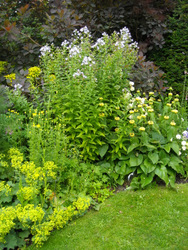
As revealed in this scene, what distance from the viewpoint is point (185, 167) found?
12.3 feet

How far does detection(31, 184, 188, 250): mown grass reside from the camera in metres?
2.66

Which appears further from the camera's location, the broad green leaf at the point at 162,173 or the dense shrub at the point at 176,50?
the dense shrub at the point at 176,50

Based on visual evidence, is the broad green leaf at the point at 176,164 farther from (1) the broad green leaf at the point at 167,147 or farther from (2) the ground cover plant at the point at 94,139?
(1) the broad green leaf at the point at 167,147

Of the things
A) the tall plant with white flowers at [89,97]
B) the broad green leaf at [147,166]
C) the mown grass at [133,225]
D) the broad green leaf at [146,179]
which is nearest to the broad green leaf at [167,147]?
the broad green leaf at [147,166]

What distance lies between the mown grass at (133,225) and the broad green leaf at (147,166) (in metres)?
0.28

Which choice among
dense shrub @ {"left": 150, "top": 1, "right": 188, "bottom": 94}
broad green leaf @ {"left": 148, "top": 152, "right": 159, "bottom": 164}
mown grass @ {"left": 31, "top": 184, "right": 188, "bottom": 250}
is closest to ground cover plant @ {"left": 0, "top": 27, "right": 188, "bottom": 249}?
broad green leaf @ {"left": 148, "top": 152, "right": 159, "bottom": 164}

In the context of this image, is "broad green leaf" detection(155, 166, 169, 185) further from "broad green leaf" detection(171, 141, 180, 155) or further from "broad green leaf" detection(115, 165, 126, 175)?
"broad green leaf" detection(115, 165, 126, 175)

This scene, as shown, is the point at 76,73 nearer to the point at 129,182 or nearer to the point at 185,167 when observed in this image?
the point at 129,182

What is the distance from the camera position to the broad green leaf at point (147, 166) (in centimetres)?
345

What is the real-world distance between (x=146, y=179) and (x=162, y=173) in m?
0.22

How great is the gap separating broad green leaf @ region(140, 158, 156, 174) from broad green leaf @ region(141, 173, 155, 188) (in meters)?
0.08

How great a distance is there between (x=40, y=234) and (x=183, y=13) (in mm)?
6082

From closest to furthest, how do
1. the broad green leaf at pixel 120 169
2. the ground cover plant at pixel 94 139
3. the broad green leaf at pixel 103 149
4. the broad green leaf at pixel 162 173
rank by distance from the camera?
the ground cover plant at pixel 94 139, the broad green leaf at pixel 162 173, the broad green leaf at pixel 120 169, the broad green leaf at pixel 103 149

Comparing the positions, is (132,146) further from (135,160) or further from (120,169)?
(120,169)
